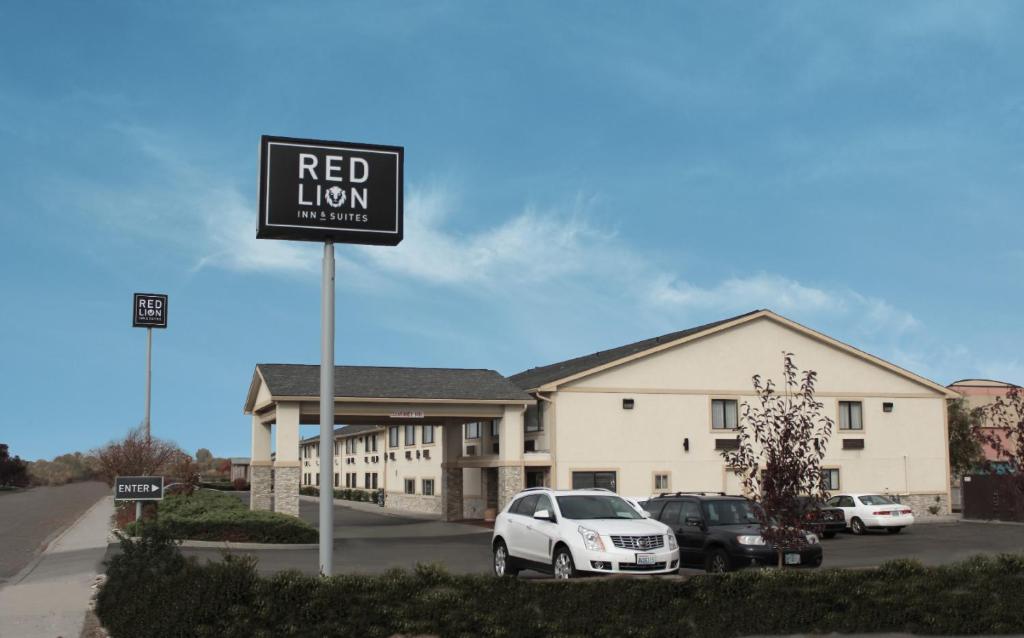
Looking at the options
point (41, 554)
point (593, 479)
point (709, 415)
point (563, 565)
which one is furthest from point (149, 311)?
point (563, 565)

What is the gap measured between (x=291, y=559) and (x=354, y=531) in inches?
538

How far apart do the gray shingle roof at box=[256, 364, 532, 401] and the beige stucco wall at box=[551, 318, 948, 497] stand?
283 centimetres

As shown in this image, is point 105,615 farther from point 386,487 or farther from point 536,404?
point 386,487

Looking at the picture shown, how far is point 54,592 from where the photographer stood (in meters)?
18.5

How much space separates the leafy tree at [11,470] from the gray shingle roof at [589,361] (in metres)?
63.3

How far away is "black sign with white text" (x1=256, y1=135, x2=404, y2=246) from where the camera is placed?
48.3ft

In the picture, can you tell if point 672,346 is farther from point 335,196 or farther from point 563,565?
point 335,196

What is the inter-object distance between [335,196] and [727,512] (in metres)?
10.5

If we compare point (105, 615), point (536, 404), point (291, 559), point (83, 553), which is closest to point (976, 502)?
point (536, 404)

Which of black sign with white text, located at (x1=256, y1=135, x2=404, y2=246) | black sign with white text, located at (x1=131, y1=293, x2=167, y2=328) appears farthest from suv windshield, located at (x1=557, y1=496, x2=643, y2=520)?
black sign with white text, located at (x1=131, y1=293, x2=167, y2=328)

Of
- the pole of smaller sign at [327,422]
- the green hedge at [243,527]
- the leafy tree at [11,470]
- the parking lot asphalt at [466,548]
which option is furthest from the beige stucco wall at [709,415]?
the leafy tree at [11,470]

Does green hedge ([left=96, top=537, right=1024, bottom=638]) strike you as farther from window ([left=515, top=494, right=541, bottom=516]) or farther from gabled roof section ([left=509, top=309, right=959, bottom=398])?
gabled roof section ([left=509, top=309, right=959, bottom=398])

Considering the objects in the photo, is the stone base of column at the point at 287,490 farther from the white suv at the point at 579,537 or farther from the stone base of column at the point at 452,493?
the white suv at the point at 579,537

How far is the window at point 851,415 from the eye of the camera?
42.5 metres
